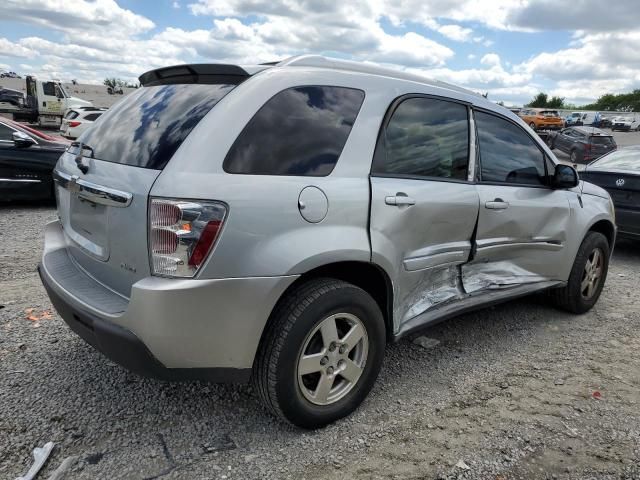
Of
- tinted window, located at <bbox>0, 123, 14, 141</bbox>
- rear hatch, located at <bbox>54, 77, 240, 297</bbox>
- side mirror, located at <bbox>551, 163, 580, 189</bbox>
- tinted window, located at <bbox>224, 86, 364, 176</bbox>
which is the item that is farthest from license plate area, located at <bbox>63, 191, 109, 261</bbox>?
tinted window, located at <bbox>0, 123, 14, 141</bbox>

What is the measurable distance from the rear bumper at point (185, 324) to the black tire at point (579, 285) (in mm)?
3090

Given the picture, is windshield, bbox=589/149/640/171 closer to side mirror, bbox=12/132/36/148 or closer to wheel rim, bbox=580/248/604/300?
wheel rim, bbox=580/248/604/300

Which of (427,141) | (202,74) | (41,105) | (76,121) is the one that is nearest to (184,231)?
(202,74)

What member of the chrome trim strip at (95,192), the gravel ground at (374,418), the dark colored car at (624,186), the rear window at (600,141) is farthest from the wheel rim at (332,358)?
the rear window at (600,141)

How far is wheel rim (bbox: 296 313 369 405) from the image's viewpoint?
2.62m

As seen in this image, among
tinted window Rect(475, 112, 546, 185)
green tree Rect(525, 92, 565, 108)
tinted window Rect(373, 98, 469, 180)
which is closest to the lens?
tinted window Rect(373, 98, 469, 180)

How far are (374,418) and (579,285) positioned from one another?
2599mm

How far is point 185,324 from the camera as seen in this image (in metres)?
2.26

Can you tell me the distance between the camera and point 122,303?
248 cm

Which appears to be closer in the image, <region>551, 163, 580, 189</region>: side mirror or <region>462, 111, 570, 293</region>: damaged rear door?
<region>462, 111, 570, 293</region>: damaged rear door

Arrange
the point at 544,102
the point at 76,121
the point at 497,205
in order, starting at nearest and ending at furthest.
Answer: the point at 497,205, the point at 76,121, the point at 544,102

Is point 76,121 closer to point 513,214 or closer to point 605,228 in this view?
point 605,228

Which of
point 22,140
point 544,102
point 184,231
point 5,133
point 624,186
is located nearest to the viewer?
point 184,231

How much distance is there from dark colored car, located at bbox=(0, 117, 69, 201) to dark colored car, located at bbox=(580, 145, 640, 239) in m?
7.73
